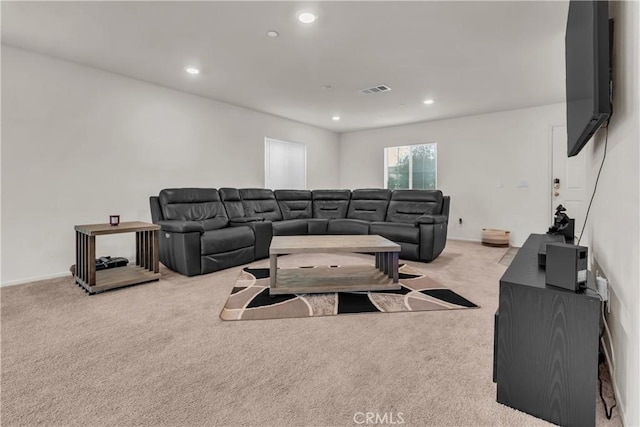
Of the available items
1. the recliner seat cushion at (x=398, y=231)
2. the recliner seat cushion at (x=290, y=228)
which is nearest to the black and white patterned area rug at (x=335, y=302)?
the recliner seat cushion at (x=398, y=231)

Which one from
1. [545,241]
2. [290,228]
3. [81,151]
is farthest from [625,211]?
[81,151]

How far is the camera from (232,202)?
473cm

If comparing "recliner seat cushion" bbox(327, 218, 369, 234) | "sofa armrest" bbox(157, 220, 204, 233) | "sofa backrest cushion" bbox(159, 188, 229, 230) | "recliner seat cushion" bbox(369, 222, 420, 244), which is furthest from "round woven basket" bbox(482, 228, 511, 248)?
Answer: "sofa armrest" bbox(157, 220, 204, 233)

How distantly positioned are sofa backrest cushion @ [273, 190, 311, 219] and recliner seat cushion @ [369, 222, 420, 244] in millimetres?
1431

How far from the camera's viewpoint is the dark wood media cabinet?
114 cm

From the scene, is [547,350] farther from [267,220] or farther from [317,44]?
[267,220]

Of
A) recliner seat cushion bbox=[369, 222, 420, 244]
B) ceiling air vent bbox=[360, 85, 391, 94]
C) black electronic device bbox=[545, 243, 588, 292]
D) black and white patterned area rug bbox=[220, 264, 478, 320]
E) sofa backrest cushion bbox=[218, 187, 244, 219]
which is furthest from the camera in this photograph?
sofa backrest cushion bbox=[218, 187, 244, 219]

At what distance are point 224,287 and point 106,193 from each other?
2.10 m

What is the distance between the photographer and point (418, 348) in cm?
181

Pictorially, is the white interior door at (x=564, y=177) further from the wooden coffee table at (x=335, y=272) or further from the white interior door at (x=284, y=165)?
the white interior door at (x=284, y=165)

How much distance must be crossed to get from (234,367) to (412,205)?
154 inches

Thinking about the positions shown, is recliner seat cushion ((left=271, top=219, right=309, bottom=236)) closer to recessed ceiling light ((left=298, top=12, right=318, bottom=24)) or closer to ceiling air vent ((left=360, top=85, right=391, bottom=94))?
ceiling air vent ((left=360, top=85, right=391, bottom=94))

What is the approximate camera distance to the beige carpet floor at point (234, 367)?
1285 millimetres

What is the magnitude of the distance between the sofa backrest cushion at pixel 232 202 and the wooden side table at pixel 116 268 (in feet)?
4.45
